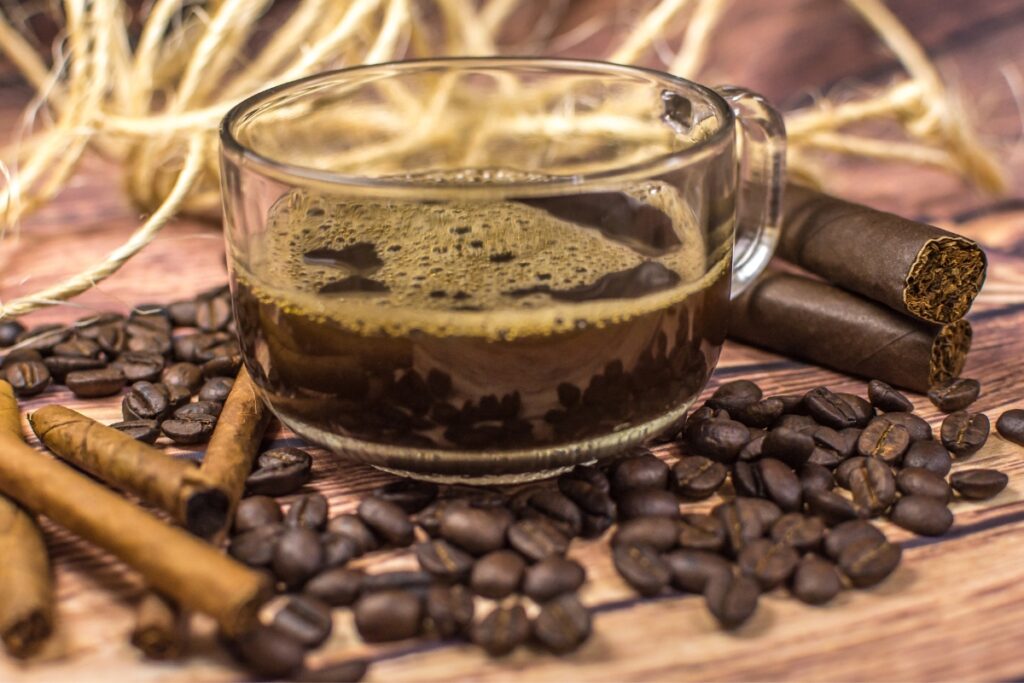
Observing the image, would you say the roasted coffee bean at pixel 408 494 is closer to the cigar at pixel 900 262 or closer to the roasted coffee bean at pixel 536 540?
the roasted coffee bean at pixel 536 540

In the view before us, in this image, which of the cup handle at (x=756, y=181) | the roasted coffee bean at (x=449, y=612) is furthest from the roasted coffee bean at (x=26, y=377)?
the cup handle at (x=756, y=181)

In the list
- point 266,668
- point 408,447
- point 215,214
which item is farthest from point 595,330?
point 215,214

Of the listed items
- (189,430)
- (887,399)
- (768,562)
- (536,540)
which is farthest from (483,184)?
(887,399)

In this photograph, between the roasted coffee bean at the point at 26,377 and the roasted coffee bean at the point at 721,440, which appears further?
the roasted coffee bean at the point at 26,377

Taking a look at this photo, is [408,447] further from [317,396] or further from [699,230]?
[699,230]

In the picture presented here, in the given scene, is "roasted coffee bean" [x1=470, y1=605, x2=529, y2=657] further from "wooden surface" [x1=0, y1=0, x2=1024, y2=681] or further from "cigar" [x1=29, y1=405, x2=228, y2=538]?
"cigar" [x1=29, y1=405, x2=228, y2=538]

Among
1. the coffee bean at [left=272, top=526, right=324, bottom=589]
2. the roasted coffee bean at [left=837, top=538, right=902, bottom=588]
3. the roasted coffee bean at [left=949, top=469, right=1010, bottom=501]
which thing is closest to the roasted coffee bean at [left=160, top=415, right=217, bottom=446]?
the coffee bean at [left=272, top=526, right=324, bottom=589]
